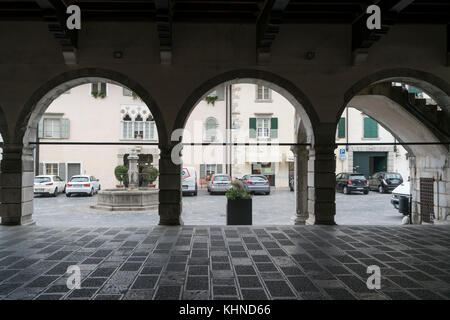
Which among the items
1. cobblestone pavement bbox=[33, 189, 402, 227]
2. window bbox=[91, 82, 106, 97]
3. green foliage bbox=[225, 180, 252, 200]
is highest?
window bbox=[91, 82, 106, 97]

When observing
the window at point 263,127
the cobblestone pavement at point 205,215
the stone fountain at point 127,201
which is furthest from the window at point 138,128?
the stone fountain at point 127,201

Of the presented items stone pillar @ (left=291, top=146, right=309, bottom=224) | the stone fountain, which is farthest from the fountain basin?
stone pillar @ (left=291, top=146, right=309, bottom=224)

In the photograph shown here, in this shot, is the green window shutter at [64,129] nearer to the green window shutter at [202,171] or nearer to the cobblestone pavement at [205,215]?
the cobblestone pavement at [205,215]

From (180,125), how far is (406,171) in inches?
688

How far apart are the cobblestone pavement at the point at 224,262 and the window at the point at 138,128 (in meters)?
13.5

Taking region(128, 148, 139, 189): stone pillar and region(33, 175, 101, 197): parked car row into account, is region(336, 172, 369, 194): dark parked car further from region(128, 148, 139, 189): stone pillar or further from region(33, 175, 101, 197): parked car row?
region(33, 175, 101, 197): parked car row

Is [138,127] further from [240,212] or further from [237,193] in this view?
[240,212]

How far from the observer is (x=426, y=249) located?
4.21 metres

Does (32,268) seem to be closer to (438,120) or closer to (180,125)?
(180,125)

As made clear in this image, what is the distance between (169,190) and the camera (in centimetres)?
586

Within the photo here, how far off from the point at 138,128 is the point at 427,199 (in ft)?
A: 50.0

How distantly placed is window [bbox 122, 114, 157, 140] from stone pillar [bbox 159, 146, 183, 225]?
521 inches

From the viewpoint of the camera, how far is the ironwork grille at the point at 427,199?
25.3 feet

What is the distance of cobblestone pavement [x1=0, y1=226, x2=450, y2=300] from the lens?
278cm
